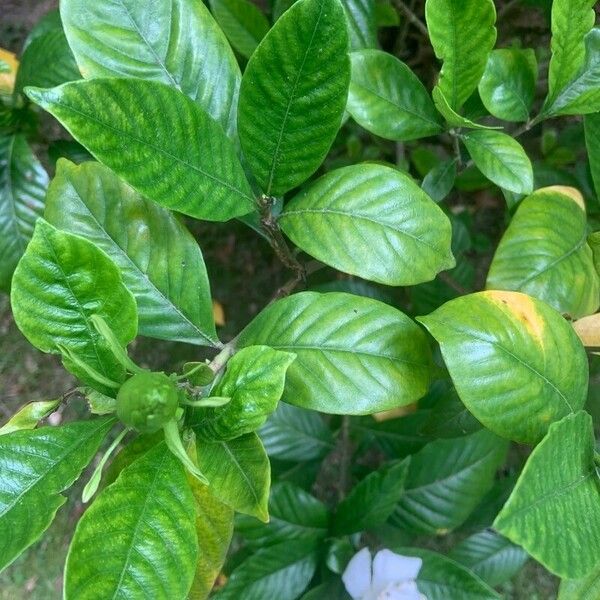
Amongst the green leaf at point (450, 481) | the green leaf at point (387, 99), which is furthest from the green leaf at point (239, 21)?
the green leaf at point (450, 481)

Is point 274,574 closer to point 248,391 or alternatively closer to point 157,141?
point 248,391

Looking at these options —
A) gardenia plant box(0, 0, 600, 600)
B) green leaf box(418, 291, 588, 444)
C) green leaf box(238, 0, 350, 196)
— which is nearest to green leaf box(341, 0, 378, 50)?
gardenia plant box(0, 0, 600, 600)

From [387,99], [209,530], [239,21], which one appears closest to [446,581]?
[209,530]

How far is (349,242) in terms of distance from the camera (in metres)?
0.64

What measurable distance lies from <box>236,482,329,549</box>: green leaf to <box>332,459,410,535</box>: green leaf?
4 cm

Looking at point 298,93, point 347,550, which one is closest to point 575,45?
point 298,93

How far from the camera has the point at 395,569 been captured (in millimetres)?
930

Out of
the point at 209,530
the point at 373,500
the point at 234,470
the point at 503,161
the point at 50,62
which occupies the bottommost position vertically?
the point at 373,500

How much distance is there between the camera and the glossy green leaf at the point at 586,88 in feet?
2.29

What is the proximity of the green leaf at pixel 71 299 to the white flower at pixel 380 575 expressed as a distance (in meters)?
0.58

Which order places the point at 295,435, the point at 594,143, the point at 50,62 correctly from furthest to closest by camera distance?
1. the point at 295,435
2. the point at 50,62
3. the point at 594,143

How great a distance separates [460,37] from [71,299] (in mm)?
466

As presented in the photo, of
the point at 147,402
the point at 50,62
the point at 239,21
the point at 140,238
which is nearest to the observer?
the point at 147,402

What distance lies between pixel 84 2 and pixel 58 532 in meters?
1.40
